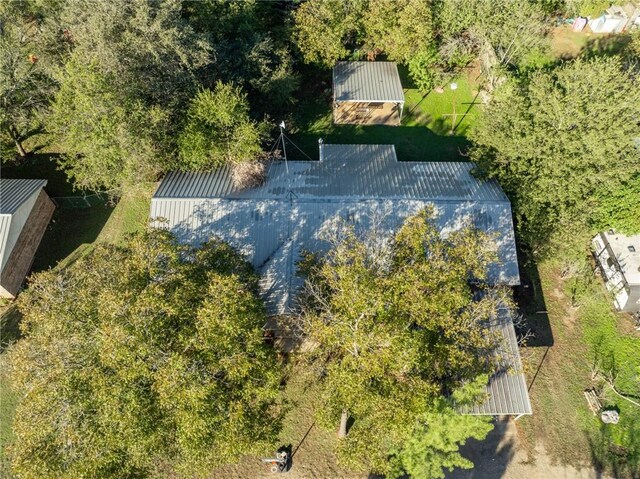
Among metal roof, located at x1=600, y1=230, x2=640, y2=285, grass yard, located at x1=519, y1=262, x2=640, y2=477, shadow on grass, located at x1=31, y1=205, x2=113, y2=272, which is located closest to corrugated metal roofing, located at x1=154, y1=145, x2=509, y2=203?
shadow on grass, located at x1=31, y1=205, x2=113, y2=272

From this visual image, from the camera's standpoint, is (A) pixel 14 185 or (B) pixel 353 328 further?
(A) pixel 14 185

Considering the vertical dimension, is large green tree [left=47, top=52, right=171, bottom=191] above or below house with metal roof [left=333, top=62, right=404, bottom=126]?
below

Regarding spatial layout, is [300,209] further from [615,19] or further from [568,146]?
[615,19]

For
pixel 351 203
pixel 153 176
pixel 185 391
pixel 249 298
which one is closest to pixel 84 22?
pixel 153 176

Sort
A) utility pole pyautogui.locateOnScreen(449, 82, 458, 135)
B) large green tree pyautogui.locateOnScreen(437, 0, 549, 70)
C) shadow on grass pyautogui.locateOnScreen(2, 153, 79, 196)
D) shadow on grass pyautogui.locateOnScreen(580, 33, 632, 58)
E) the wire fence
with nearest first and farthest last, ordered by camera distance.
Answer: the wire fence, shadow on grass pyautogui.locateOnScreen(2, 153, 79, 196), large green tree pyautogui.locateOnScreen(437, 0, 549, 70), utility pole pyautogui.locateOnScreen(449, 82, 458, 135), shadow on grass pyautogui.locateOnScreen(580, 33, 632, 58)

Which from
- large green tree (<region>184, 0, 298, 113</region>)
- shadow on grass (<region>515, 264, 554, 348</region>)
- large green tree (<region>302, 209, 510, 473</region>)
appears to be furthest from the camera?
large green tree (<region>184, 0, 298, 113</region>)

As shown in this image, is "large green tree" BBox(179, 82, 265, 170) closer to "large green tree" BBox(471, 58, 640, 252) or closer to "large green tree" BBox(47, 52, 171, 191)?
"large green tree" BBox(47, 52, 171, 191)

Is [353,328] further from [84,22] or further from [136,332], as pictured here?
[84,22]
